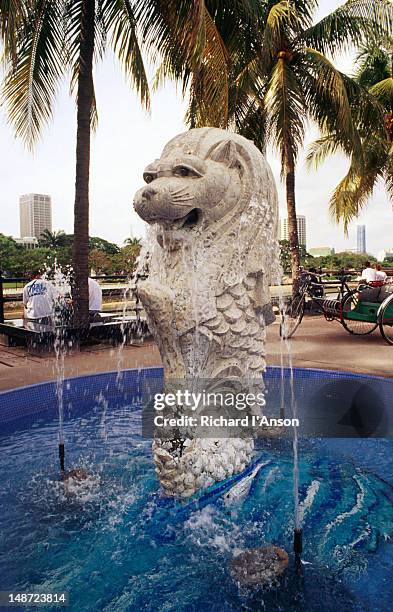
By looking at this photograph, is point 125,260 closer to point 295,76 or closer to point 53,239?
point 53,239

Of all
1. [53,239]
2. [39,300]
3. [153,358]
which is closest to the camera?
[153,358]

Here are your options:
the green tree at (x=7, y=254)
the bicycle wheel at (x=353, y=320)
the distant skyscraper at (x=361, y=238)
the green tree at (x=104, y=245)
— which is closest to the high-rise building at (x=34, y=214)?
the green tree at (x=104, y=245)

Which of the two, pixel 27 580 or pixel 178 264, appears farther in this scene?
pixel 178 264

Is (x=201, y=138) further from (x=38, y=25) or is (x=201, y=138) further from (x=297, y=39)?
(x=297, y=39)

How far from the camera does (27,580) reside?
7.07ft

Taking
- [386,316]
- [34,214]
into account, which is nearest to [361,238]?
[34,214]

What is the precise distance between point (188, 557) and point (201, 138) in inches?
87.9

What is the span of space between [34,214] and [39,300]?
76.3 metres

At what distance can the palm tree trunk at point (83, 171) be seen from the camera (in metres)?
7.48

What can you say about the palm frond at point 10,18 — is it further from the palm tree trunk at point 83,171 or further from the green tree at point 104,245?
the green tree at point 104,245

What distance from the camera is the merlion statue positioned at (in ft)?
8.73

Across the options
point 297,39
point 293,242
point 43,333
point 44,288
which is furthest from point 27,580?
point 297,39

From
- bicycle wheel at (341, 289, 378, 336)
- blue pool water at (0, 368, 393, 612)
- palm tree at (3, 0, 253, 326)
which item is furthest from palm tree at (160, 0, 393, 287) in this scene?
blue pool water at (0, 368, 393, 612)

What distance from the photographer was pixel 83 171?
761 cm
